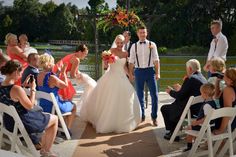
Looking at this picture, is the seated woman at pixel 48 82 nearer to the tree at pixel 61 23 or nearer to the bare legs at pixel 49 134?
the bare legs at pixel 49 134

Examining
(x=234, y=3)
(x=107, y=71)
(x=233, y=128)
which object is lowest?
(x=233, y=128)

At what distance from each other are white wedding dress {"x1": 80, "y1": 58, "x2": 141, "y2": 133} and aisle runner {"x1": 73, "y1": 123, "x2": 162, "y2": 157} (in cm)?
17

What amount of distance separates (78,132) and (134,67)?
1585 mm

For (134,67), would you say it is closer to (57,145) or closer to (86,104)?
(86,104)

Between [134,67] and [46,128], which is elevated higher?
[134,67]

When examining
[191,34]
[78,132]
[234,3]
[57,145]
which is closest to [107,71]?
[78,132]

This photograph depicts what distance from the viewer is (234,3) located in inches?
1889

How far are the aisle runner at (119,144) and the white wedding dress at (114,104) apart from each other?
17 cm

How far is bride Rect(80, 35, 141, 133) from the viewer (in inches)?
252

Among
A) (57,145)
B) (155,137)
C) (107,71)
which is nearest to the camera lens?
(57,145)

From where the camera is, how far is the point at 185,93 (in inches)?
223

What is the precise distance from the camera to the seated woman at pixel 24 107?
4.48 m

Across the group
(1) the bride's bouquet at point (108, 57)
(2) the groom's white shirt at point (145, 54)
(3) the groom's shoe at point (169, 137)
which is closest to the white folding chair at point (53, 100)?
(1) the bride's bouquet at point (108, 57)

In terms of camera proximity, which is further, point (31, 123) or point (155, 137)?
point (155, 137)
